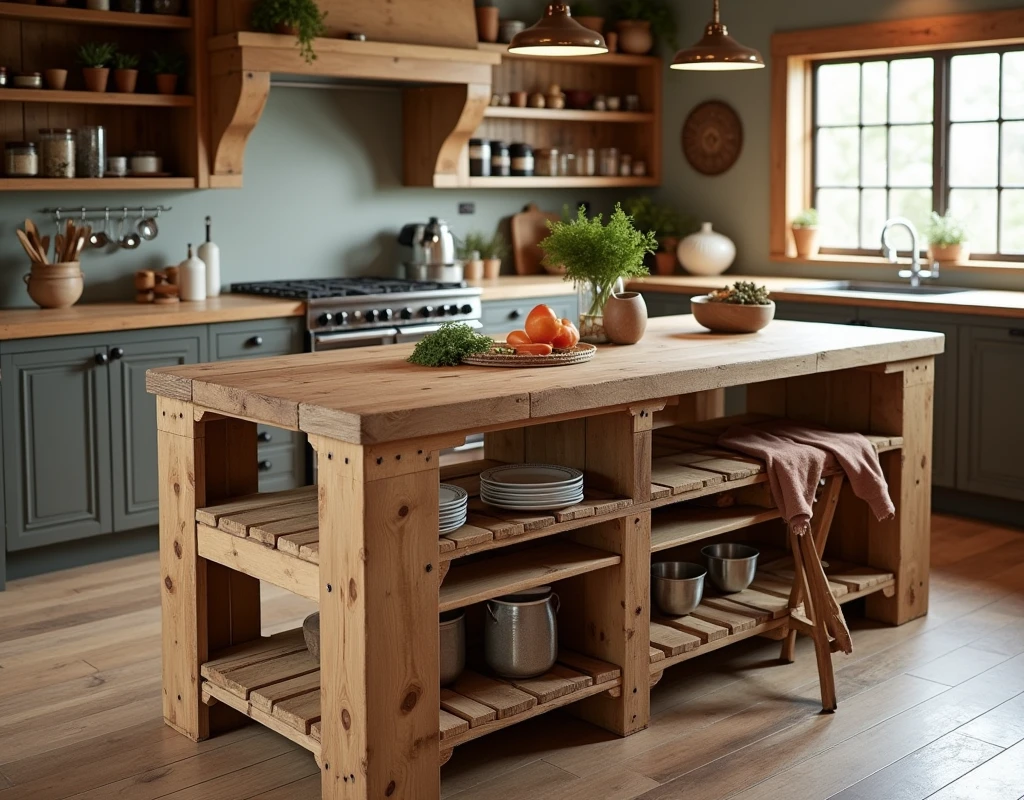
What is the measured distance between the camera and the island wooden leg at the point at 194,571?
321 cm

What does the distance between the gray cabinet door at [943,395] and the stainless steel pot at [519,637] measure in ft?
9.51

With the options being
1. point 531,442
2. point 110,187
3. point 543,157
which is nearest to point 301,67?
point 110,187

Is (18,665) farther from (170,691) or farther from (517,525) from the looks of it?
(517,525)

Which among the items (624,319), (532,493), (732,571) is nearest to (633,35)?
(624,319)

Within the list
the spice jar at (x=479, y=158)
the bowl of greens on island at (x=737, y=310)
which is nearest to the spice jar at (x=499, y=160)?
the spice jar at (x=479, y=158)

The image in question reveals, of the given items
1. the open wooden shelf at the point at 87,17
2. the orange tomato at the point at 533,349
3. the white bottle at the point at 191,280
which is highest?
the open wooden shelf at the point at 87,17

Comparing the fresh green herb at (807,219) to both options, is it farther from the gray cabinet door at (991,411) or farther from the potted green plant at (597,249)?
the potted green plant at (597,249)

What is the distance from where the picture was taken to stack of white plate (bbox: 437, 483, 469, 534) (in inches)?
115

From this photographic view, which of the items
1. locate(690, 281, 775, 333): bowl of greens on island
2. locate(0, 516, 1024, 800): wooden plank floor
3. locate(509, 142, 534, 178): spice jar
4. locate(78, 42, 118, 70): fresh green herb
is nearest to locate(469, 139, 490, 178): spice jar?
locate(509, 142, 534, 178): spice jar

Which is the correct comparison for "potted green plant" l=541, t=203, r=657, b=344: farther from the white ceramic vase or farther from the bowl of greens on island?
the white ceramic vase

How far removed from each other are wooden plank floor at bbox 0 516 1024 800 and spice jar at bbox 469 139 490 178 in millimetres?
3108

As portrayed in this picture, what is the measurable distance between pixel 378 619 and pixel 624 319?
1.50 metres

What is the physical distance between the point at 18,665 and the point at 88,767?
83 centimetres

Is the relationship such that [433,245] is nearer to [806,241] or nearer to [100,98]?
[100,98]
